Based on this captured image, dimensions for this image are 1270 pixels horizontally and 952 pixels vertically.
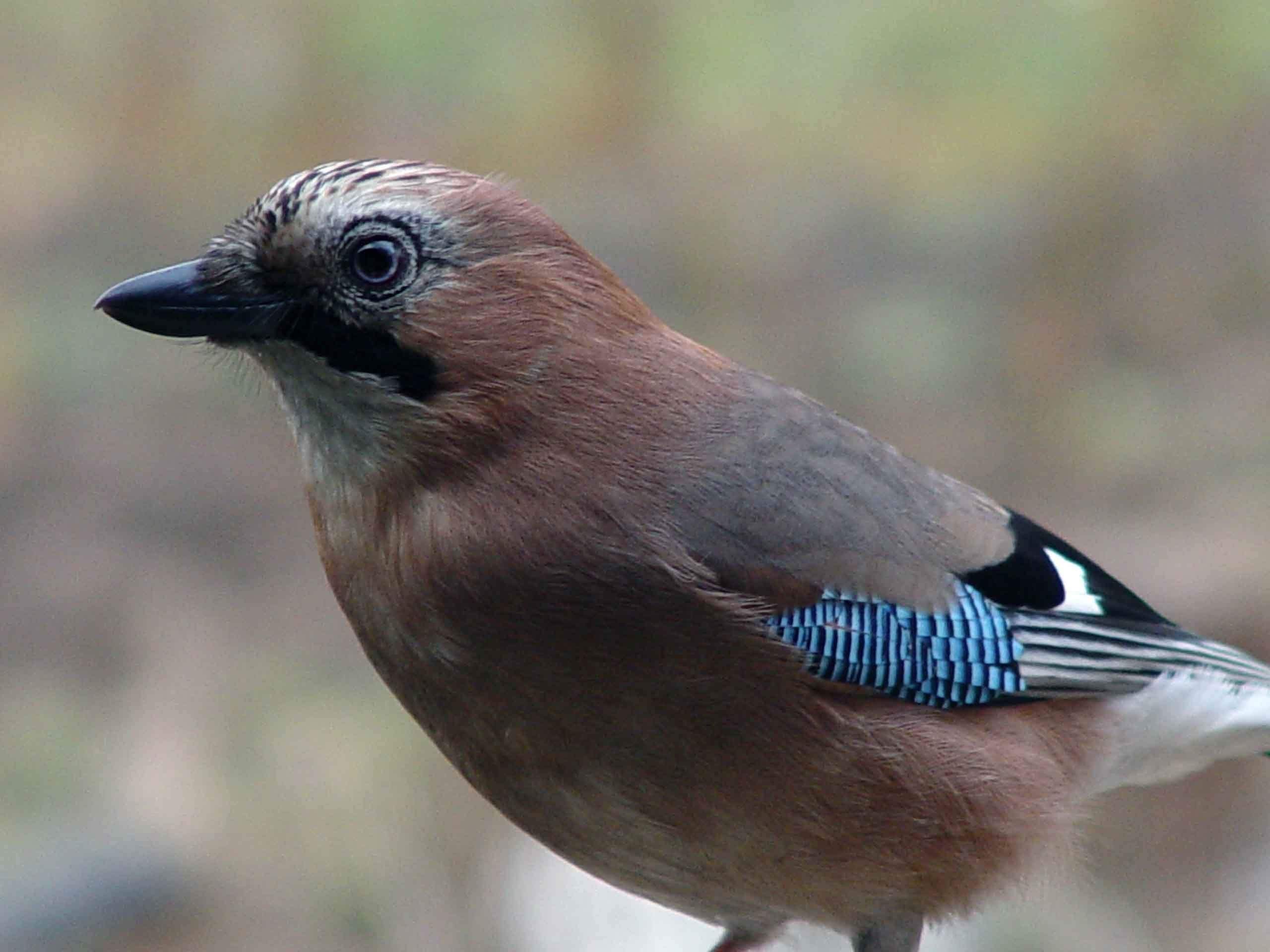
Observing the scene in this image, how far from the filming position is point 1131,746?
2826 millimetres

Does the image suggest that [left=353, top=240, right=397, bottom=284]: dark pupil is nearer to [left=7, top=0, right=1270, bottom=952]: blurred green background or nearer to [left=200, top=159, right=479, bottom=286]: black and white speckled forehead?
[left=200, top=159, right=479, bottom=286]: black and white speckled forehead

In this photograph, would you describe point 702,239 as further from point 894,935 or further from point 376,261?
point 376,261

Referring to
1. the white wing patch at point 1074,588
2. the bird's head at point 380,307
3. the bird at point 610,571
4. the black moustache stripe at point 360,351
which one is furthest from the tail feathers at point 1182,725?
the black moustache stripe at point 360,351

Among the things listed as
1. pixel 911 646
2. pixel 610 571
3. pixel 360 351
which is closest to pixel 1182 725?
pixel 911 646

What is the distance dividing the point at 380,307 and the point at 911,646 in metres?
0.89

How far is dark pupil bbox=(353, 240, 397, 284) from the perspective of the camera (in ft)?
7.19

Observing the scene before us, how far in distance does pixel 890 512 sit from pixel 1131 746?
0.59 metres

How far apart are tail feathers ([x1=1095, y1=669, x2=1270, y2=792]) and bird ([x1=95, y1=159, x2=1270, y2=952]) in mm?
249

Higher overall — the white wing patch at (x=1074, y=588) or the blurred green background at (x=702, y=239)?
the blurred green background at (x=702, y=239)

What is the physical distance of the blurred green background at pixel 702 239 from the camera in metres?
5.09

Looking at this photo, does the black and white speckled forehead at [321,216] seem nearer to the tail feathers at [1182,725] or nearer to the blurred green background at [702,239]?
the tail feathers at [1182,725]

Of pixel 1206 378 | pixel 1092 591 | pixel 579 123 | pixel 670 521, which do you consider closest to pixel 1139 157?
pixel 1206 378

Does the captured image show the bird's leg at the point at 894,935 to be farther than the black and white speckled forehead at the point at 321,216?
Yes

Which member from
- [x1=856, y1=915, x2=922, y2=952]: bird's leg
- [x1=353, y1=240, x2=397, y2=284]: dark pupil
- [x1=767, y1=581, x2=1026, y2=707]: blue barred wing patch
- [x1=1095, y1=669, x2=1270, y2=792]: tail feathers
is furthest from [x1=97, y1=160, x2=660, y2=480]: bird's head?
[x1=1095, y1=669, x2=1270, y2=792]: tail feathers
